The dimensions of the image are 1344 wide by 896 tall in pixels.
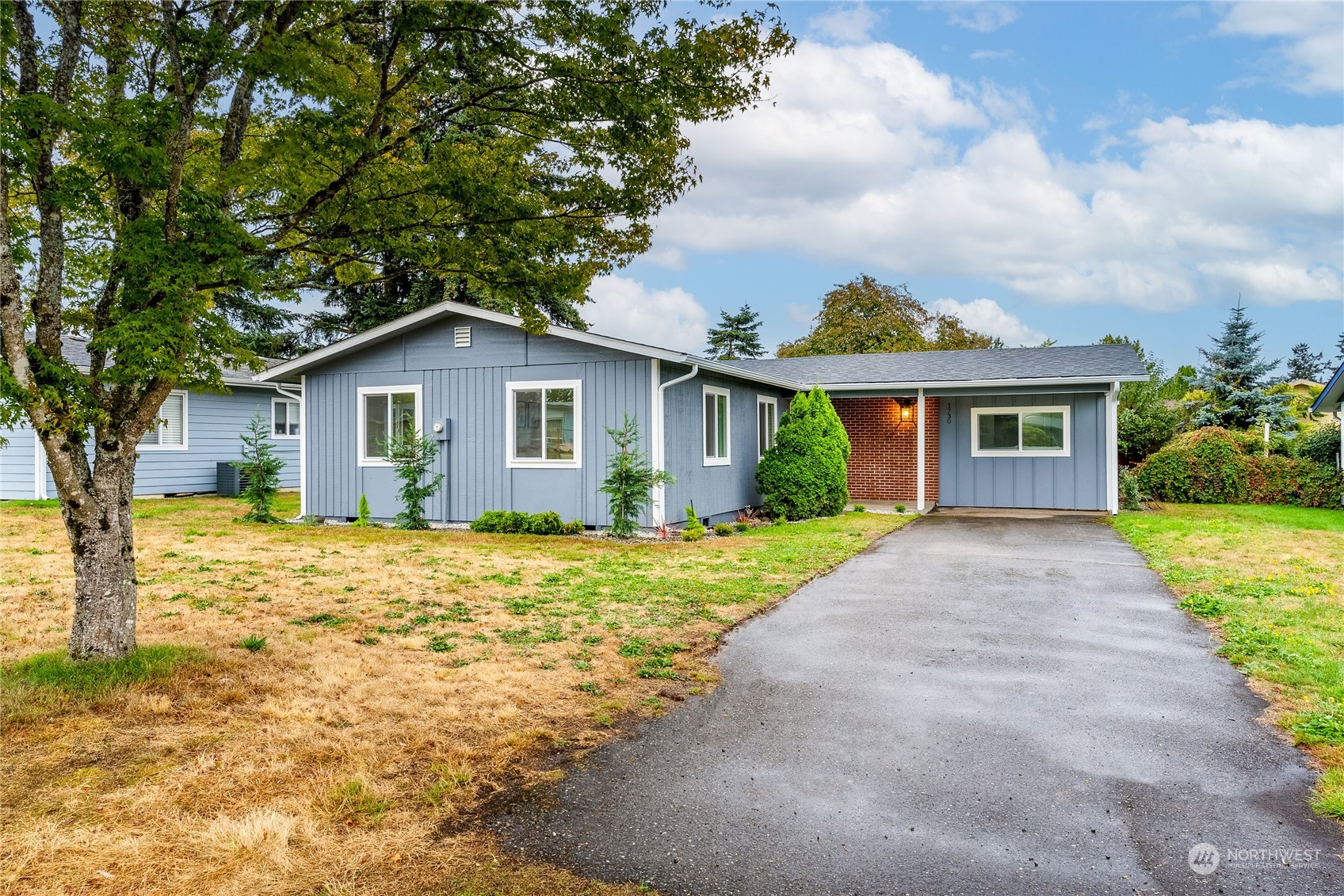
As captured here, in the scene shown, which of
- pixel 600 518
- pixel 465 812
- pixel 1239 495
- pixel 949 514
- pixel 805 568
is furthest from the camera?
pixel 1239 495

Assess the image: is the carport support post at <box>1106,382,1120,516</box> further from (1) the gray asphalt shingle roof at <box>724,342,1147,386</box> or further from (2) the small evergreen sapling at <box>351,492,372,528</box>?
(2) the small evergreen sapling at <box>351,492,372,528</box>

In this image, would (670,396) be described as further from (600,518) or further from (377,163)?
(377,163)

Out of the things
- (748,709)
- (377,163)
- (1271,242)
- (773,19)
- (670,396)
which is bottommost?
(748,709)

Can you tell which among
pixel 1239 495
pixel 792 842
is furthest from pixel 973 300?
pixel 792 842

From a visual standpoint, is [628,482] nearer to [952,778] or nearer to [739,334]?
[952,778]

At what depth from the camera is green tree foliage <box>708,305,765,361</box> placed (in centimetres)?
4622

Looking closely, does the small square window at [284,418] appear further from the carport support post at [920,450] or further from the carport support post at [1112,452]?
the carport support post at [1112,452]

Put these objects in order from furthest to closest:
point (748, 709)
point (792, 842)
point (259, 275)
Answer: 1. point (259, 275)
2. point (748, 709)
3. point (792, 842)

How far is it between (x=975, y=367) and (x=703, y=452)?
270 inches

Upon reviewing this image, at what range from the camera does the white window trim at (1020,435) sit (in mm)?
15695

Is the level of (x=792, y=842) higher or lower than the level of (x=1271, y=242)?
lower

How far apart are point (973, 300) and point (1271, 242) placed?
16814 mm

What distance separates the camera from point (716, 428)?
548 inches

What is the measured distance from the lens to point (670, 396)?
40.0 feet
